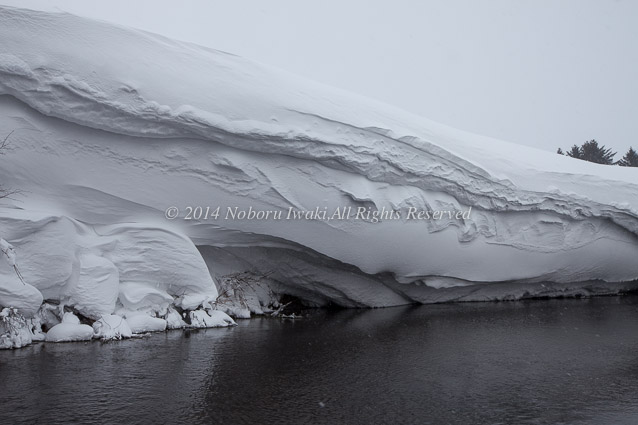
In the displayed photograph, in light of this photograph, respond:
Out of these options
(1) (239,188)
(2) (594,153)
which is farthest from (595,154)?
(1) (239,188)

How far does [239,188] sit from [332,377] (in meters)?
4.16

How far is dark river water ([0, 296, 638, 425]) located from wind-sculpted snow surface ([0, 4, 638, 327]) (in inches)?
57.4

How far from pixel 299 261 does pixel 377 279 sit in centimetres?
184

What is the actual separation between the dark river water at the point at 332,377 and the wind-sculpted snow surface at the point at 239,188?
146 cm

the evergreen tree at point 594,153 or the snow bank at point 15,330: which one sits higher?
the evergreen tree at point 594,153

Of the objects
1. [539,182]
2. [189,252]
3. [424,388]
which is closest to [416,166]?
[539,182]

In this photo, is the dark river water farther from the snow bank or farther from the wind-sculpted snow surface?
the wind-sculpted snow surface

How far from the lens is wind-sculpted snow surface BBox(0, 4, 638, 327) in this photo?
20.4 feet

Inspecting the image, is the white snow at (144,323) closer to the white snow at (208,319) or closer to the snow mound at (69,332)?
the white snow at (208,319)

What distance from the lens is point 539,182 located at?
10.6 meters

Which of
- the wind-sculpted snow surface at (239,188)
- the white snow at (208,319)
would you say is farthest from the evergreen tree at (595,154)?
the white snow at (208,319)

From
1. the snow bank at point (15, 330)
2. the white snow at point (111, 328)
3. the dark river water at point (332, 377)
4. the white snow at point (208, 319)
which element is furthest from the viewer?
the white snow at point (208, 319)

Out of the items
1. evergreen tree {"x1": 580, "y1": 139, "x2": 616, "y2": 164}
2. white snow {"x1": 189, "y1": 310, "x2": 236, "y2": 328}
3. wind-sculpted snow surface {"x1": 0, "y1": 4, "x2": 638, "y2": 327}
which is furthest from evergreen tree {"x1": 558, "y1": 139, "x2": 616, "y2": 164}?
white snow {"x1": 189, "y1": 310, "x2": 236, "y2": 328}

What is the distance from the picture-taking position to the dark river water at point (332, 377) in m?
3.10
